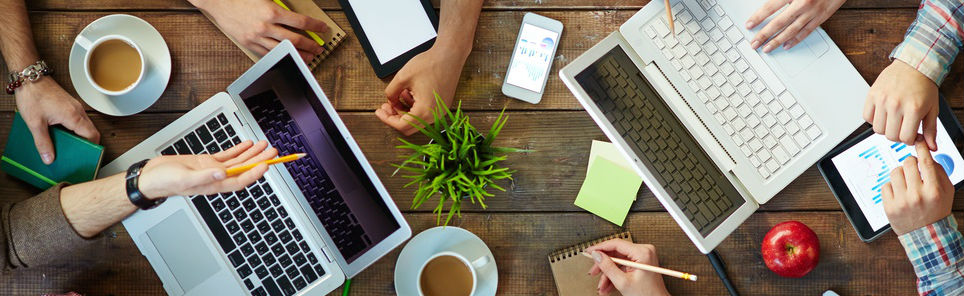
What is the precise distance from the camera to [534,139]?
1.25 meters

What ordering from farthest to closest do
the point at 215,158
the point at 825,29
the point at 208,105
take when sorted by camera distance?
the point at 825,29
the point at 208,105
the point at 215,158

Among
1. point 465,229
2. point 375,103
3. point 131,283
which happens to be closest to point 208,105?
point 375,103

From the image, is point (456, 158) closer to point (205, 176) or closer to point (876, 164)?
point (205, 176)

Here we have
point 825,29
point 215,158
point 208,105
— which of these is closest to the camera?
point 215,158

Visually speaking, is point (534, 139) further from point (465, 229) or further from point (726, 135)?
point (726, 135)

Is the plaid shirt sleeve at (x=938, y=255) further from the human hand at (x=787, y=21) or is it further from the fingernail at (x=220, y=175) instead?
the fingernail at (x=220, y=175)

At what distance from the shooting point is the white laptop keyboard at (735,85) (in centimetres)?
111

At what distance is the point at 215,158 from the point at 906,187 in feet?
3.95

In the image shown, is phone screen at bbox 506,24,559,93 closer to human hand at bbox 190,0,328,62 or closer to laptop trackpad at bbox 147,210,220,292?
human hand at bbox 190,0,328,62

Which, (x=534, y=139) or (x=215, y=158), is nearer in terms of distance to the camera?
(x=215, y=158)

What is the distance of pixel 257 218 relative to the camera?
3.76ft

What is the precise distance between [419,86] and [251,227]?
1.34ft

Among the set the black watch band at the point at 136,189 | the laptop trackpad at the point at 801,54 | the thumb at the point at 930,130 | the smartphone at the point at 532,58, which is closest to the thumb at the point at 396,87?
the smartphone at the point at 532,58

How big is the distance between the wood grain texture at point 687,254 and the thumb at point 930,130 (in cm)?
22
